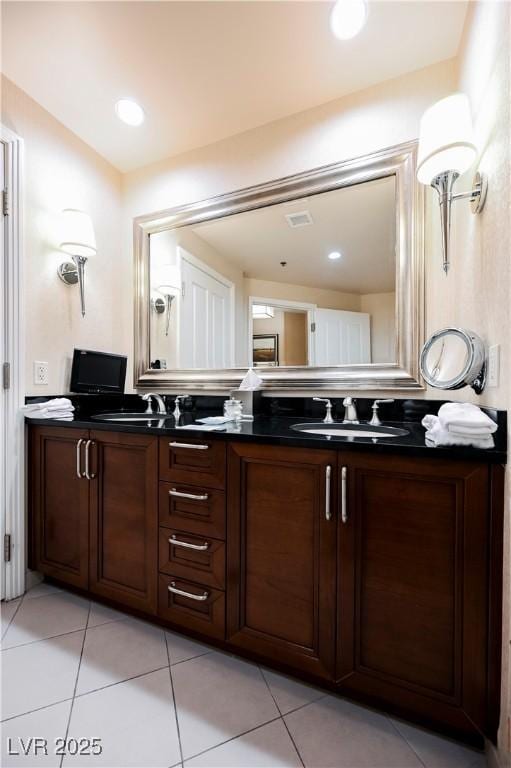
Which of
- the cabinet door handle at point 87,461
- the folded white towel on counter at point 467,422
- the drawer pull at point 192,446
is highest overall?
the folded white towel on counter at point 467,422

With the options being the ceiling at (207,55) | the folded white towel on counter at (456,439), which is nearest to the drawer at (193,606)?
the folded white towel on counter at (456,439)

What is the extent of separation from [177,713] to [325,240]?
2.05m

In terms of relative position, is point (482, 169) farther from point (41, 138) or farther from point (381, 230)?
point (41, 138)

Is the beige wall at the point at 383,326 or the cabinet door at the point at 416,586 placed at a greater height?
the beige wall at the point at 383,326

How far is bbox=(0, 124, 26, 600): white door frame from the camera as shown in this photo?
1.73m

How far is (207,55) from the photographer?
63.4 inches

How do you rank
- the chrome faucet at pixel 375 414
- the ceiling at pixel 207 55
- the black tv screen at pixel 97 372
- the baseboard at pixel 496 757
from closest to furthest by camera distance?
the baseboard at pixel 496 757
the ceiling at pixel 207 55
the chrome faucet at pixel 375 414
the black tv screen at pixel 97 372

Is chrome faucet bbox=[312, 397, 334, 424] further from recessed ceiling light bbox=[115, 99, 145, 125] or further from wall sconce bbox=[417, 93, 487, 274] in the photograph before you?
recessed ceiling light bbox=[115, 99, 145, 125]

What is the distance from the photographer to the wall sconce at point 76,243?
1.97 metres

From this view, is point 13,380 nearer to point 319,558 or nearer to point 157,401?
point 157,401

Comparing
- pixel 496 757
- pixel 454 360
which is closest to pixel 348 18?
pixel 454 360

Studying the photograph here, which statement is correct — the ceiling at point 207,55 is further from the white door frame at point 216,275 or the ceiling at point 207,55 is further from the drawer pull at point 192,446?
the drawer pull at point 192,446

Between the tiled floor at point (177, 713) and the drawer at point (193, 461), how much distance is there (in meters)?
0.68

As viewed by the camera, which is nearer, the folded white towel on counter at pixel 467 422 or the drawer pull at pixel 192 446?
the folded white towel on counter at pixel 467 422
